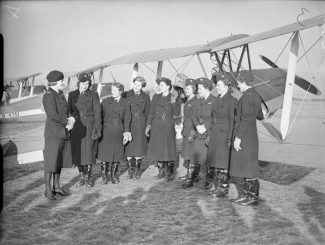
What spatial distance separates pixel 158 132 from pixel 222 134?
1.45m

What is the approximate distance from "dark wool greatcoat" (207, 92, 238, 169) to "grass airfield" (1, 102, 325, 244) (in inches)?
23.1

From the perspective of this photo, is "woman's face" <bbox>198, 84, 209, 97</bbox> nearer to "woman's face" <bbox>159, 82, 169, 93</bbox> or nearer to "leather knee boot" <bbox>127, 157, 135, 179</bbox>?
"woman's face" <bbox>159, 82, 169, 93</bbox>

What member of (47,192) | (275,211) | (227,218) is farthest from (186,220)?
(47,192)

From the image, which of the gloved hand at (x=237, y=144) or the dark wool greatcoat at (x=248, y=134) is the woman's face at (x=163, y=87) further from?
the gloved hand at (x=237, y=144)

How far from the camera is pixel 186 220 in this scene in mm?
3707

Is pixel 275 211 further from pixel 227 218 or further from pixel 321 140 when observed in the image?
pixel 321 140

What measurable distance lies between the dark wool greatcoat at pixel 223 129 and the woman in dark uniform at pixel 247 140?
13.5 inches

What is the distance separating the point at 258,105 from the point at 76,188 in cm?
311

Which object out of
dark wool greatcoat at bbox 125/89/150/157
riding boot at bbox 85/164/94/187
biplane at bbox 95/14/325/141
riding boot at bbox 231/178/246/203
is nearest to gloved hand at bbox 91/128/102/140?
riding boot at bbox 85/164/94/187

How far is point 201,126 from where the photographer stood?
512 centimetres

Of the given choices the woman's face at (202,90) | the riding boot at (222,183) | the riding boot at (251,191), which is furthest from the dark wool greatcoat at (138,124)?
the riding boot at (251,191)

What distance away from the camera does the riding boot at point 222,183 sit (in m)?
4.77

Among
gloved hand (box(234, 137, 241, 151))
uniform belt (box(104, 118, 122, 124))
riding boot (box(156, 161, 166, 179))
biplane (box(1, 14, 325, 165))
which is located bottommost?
riding boot (box(156, 161, 166, 179))

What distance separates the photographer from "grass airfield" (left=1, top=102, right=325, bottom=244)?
3172 millimetres
